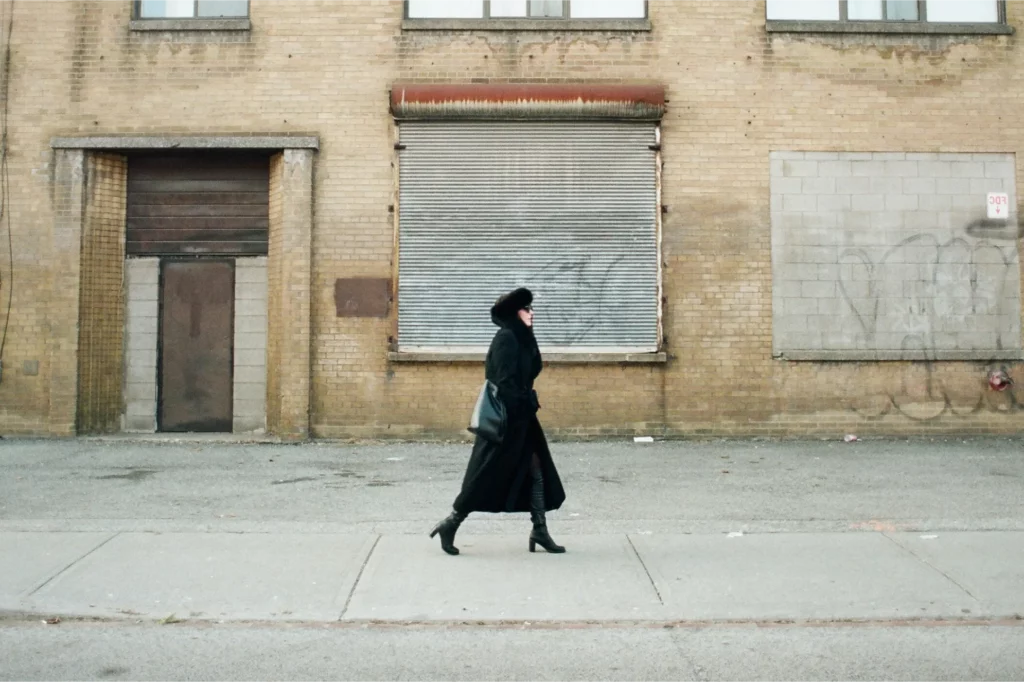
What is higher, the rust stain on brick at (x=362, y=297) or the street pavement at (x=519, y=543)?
the rust stain on brick at (x=362, y=297)

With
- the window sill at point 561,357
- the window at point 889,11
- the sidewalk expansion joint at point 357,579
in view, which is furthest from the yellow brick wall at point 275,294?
the window at point 889,11

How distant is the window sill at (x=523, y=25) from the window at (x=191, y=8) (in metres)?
2.30

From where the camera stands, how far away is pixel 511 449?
6.48m

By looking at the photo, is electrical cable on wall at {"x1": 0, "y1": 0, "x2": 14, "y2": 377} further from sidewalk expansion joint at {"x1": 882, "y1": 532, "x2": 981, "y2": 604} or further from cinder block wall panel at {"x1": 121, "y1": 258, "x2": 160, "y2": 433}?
sidewalk expansion joint at {"x1": 882, "y1": 532, "x2": 981, "y2": 604}

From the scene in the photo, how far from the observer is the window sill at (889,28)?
41.2 feet

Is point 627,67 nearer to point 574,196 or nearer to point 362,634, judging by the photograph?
point 574,196

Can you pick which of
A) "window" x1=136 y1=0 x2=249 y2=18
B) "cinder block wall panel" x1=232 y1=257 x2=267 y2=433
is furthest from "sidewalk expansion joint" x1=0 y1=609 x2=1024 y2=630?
"window" x1=136 y1=0 x2=249 y2=18

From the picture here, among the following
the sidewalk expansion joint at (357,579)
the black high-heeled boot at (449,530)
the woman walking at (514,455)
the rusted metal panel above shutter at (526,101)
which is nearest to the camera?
the sidewalk expansion joint at (357,579)

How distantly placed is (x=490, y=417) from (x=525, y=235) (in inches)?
253

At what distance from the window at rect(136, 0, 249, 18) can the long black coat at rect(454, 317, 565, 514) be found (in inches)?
327

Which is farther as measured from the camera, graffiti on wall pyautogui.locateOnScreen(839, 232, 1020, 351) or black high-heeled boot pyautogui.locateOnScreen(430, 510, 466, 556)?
graffiti on wall pyautogui.locateOnScreen(839, 232, 1020, 351)

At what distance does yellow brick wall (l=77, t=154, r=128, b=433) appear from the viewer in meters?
12.5

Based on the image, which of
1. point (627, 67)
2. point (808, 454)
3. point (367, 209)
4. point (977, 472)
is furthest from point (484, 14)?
point (977, 472)

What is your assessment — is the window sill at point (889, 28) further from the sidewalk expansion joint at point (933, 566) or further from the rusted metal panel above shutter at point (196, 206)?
the sidewalk expansion joint at point (933, 566)
